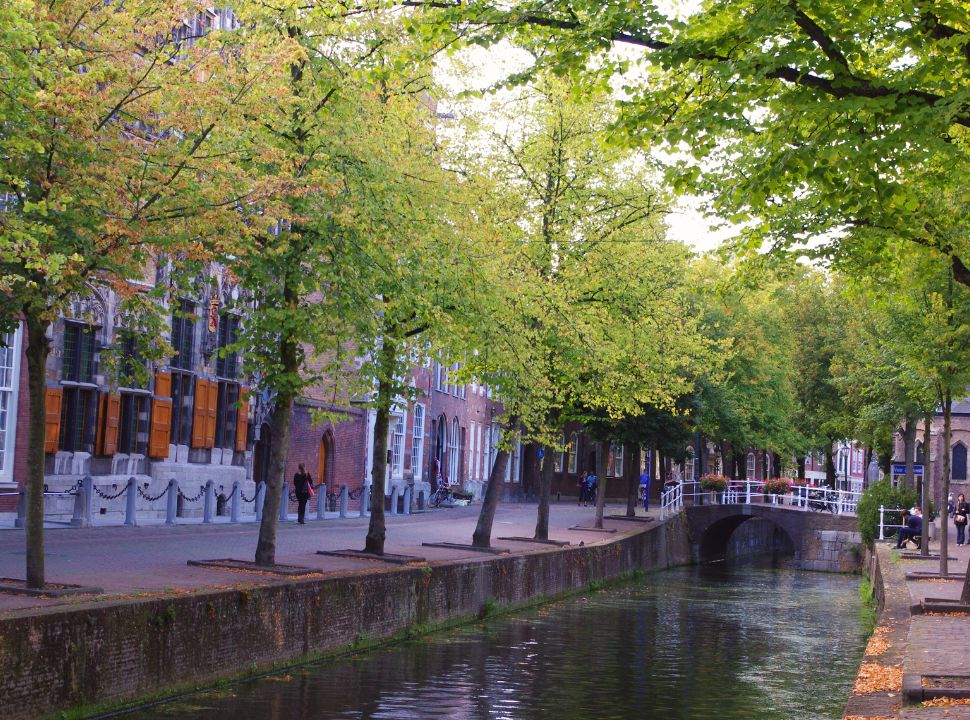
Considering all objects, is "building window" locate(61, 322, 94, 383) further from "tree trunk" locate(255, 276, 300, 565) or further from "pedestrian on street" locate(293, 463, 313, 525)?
"tree trunk" locate(255, 276, 300, 565)

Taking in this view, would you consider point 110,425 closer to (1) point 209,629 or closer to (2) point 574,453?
(1) point 209,629

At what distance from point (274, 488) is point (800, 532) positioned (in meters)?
37.6

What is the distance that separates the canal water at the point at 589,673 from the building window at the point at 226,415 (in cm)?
1089

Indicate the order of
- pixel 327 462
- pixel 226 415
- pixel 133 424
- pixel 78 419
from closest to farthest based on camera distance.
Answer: pixel 78 419 → pixel 133 424 → pixel 226 415 → pixel 327 462

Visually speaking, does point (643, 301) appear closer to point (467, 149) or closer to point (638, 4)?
point (467, 149)

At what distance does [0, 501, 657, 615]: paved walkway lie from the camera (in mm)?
15438

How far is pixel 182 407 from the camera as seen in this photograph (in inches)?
1277

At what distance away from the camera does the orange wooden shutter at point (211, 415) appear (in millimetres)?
33406

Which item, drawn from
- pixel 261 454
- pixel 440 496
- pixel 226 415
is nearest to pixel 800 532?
pixel 440 496

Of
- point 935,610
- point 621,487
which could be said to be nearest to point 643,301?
point 935,610

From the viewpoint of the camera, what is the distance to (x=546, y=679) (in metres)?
16.9

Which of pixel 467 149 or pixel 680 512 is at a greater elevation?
pixel 467 149

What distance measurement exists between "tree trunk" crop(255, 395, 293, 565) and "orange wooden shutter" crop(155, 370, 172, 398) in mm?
12680

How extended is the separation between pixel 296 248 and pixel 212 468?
17.3 m
